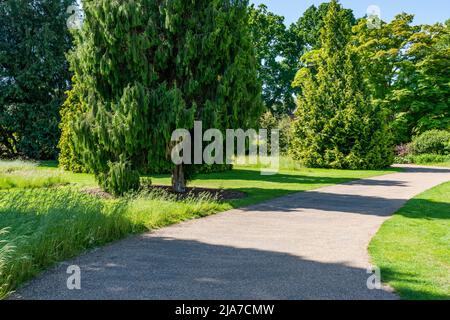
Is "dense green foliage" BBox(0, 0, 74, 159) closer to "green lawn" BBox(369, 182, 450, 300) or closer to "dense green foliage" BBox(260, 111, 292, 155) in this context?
"dense green foliage" BBox(260, 111, 292, 155)

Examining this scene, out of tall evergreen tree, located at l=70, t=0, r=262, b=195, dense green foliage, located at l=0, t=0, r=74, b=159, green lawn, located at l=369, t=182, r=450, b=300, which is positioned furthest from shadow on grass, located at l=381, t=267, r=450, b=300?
dense green foliage, located at l=0, t=0, r=74, b=159

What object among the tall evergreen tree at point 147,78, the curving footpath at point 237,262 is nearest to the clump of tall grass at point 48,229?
the curving footpath at point 237,262

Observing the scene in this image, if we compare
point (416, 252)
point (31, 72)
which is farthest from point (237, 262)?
point (31, 72)

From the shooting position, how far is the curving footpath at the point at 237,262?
4293 mm

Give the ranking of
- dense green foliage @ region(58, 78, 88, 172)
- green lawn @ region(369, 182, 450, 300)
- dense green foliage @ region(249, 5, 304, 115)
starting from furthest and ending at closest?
dense green foliage @ region(249, 5, 304, 115)
dense green foliage @ region(58, 78, 88, 172)
green lawn @ region(369, 182, 450, 300)

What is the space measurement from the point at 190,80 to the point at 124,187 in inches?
133

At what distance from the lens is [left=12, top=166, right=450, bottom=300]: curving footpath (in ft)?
14.1

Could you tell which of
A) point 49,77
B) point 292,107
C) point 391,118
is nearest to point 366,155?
point 391,118

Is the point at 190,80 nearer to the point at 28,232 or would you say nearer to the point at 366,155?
the point at 28,232

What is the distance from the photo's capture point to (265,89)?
51.1 meters

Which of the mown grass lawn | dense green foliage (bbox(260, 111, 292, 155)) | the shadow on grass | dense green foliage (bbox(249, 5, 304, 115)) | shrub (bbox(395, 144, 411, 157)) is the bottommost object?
the shadow on grass

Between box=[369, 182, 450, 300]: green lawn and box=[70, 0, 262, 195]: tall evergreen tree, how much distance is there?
17.6ft

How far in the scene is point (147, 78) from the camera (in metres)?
11.0

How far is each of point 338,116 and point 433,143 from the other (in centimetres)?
1098
